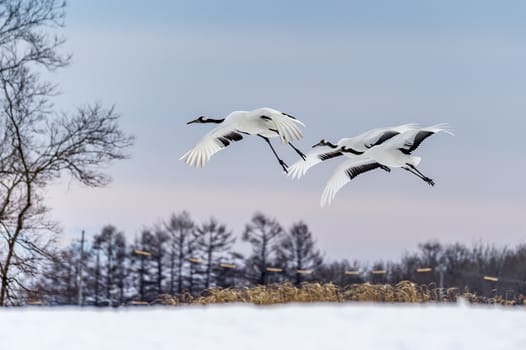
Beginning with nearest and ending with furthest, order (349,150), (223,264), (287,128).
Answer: (287,128)
(349,150)
(223,264)

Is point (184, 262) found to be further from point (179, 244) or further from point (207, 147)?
point (207, 147)

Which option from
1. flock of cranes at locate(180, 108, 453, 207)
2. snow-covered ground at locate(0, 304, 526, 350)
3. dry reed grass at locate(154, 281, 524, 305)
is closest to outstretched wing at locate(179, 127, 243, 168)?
flock of cranes at locate(180, 108, 453, 207)

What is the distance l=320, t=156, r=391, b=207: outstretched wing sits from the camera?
1437cm

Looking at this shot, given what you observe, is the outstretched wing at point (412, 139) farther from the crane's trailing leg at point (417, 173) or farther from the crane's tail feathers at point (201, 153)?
the crane's tail feathers at point (201, 153)

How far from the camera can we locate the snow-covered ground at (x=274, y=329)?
30.6 feet

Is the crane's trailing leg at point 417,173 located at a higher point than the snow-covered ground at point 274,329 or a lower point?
higher

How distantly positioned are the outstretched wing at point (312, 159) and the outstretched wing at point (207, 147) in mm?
938

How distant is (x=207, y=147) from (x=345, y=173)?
2053mm

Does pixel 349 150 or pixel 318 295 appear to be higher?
pixel 349 150

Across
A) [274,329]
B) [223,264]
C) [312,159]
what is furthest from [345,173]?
[223,264]

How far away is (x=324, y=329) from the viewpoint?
9.65m

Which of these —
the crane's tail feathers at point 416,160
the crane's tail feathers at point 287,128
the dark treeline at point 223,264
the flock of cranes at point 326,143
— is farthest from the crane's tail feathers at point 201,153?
the dark treeline at point 223,264

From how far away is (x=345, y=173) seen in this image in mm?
14750

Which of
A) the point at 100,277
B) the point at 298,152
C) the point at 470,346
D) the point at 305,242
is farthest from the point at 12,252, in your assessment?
the point at 305,242
